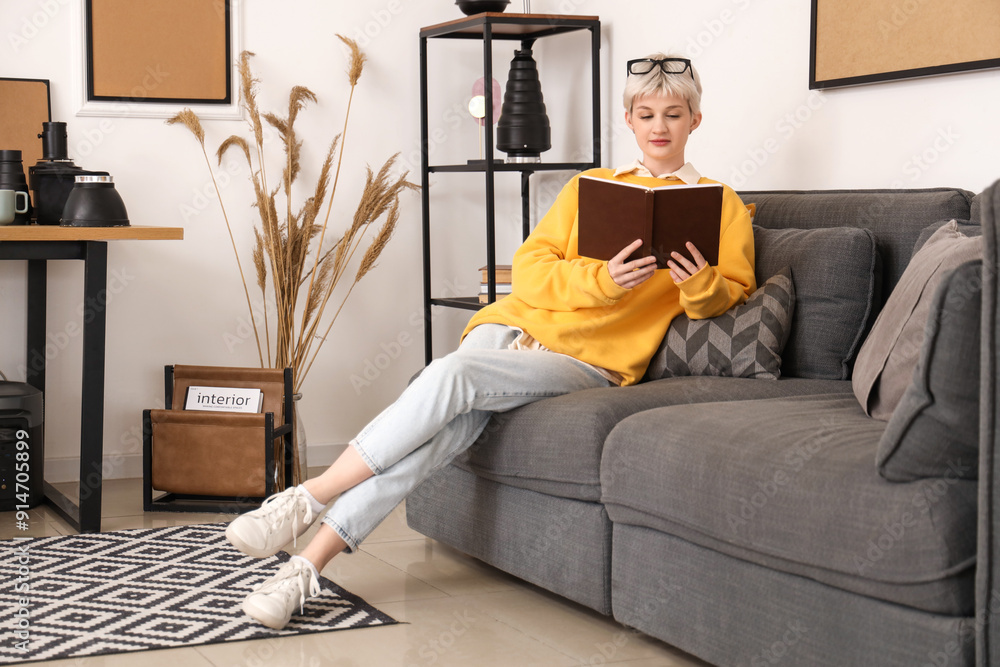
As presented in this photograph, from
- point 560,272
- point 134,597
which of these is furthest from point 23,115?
point 560,272

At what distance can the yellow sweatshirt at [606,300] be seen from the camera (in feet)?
8.16

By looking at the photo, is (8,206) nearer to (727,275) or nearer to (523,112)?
(523,112)

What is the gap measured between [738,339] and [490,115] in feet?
4.96

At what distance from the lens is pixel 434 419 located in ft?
7.45

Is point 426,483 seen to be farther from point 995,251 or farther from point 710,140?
point 995,251

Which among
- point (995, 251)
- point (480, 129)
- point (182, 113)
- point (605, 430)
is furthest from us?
point (480, 129)

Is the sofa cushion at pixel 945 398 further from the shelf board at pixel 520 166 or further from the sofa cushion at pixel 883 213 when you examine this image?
the shelf board at pixel 520 166

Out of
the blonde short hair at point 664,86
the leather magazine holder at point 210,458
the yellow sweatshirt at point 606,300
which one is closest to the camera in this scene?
the yellow sweatshirt at point 606,300

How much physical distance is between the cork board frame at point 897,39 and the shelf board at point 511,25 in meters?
1.02

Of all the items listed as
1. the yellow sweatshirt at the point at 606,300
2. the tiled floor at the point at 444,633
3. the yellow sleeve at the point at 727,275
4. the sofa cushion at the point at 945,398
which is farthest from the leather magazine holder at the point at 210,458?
the sofa cushion at the point at 945,398

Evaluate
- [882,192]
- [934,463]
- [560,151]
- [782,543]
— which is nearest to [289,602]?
[782,543]

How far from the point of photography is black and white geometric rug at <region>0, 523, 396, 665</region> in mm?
2086

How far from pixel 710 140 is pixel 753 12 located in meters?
0.40

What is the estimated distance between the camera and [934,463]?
4.94 feet
